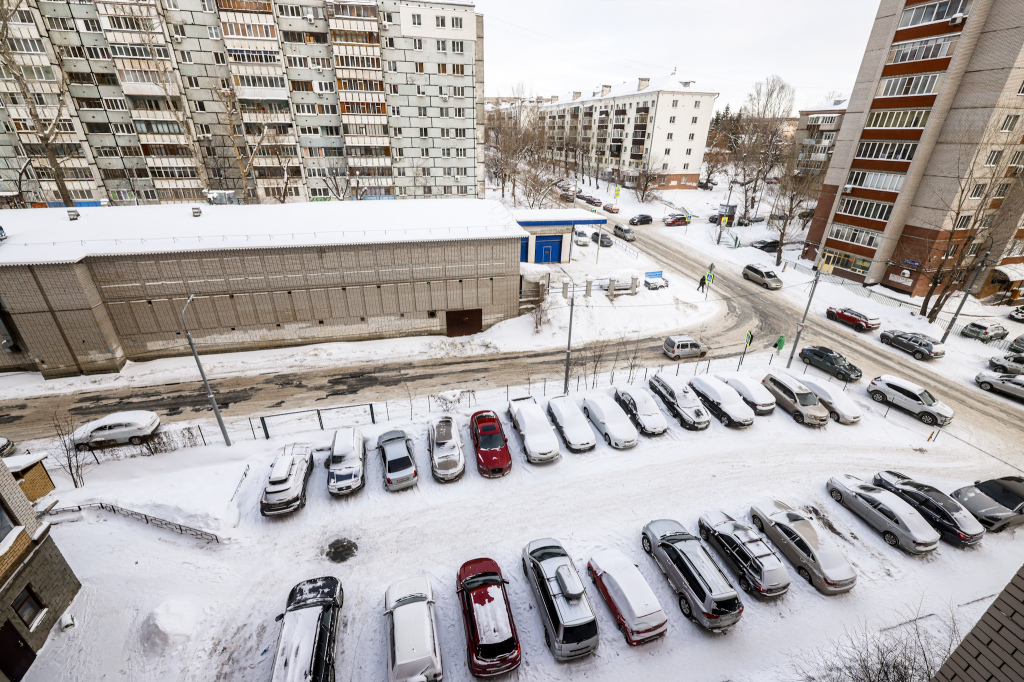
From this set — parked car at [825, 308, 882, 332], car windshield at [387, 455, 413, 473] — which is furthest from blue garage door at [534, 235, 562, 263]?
car windshield at [387, 455, 413, 473]

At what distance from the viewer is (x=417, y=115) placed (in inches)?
1992

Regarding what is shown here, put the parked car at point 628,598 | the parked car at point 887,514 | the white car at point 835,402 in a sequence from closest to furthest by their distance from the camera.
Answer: the parked car at point 628,598, the parked car at point 887,514, the white car at point 835,402

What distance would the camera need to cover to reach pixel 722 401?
812 inches

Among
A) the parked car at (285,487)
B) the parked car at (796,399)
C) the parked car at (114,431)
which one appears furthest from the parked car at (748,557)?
the parked car at (114,431)

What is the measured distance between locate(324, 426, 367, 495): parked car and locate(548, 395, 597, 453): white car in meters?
8.65

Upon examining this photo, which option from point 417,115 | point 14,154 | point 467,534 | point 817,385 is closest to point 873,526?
point 817,385

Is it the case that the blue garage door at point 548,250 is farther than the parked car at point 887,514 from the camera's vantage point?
Yes

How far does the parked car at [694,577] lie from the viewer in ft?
37.7

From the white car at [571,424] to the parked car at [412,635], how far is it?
28.2 ft

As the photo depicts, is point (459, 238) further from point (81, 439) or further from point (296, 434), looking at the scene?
point (81, 439)

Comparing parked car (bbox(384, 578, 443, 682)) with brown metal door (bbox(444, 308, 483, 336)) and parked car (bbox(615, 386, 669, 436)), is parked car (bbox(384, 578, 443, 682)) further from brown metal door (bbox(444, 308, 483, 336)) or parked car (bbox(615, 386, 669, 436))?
brown metal door (bbox(444, 308, 483, 336))

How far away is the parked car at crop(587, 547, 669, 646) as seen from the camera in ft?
36.8

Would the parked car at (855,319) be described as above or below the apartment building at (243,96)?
below

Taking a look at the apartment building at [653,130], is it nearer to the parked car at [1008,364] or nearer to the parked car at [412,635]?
the parked car at [1008,364]
